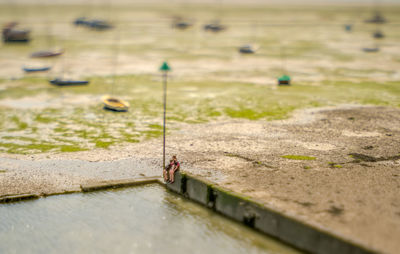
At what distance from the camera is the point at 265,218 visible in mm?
15453

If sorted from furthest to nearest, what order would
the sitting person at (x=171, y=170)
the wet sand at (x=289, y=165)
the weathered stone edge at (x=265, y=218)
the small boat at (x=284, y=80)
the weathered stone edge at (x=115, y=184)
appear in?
the small boat at (x=284, y=80), the weathered stone edge at (x=115, y=184), the sitting person at (x=171, y=170), the wet sand at (x=289, y=165), the weathered stone edge at (x=265, y=218)

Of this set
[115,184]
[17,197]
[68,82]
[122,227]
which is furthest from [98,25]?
[122,227]

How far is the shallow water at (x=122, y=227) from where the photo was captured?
15.0 metres

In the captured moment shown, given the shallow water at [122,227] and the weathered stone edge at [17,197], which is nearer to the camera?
the shallow water at [122,227]

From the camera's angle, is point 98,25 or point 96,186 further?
point 98,25

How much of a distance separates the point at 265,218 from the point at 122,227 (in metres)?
5.32

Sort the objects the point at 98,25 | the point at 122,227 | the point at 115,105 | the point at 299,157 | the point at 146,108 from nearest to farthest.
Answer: the point at 122,227, the point at 299,157, the point at 115,105, the point at 146,108, the point at 98,25

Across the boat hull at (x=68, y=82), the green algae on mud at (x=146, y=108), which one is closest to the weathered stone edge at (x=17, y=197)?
the green algae on mud at (x=146, y=108)

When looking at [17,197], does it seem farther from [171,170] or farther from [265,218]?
[265,218]

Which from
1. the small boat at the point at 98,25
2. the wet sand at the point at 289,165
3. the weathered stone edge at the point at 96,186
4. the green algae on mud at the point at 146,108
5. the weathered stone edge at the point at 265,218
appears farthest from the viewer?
the small boat at the point at 98,25

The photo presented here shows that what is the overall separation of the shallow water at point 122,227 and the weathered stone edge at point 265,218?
339mm

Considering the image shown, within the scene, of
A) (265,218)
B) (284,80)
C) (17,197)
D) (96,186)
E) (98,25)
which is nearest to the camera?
(265,218)

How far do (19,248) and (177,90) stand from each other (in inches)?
1068

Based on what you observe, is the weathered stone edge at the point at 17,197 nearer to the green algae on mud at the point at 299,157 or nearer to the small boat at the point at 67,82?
the green algae on mud at the point at 299,157
